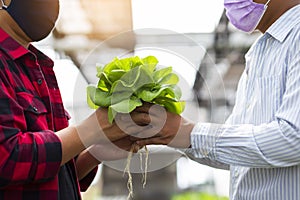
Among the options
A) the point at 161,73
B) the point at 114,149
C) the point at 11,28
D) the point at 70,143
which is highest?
the point at 11,28

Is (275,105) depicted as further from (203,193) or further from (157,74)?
(203,193)

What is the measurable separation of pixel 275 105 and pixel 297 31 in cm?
22

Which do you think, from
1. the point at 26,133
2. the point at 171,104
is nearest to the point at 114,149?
the point at 171,104

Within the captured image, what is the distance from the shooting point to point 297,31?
5.24ft

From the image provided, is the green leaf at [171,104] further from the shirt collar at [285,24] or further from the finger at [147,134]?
the shirt collar at [285,24]

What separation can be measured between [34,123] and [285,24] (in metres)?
0.79

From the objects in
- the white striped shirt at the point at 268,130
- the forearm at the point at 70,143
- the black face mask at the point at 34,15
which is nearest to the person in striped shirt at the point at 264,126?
the white striped shirt at the point at 268,130

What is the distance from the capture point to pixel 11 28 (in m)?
1.46

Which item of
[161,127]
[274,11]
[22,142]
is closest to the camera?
[22,142]

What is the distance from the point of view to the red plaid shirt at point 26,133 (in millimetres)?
1320

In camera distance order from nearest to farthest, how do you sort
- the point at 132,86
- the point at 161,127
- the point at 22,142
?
the point at 22,142 → the point at 132,86 → the point at 161,127

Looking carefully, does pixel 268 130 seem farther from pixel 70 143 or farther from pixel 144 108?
pixel 70 143

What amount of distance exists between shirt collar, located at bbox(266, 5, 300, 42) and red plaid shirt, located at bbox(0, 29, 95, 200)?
682mm

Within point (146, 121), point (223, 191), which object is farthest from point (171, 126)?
point (223, 191)
